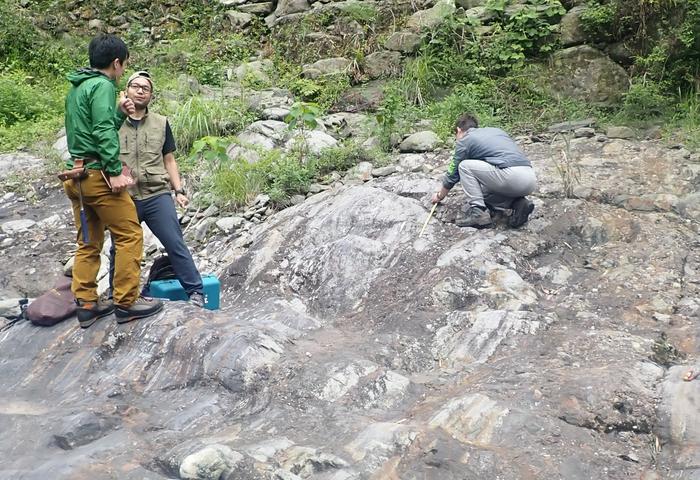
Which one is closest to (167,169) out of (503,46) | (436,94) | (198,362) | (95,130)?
(95,130)

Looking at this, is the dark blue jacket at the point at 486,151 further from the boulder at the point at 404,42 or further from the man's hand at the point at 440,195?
the boulder at the point at 404,42

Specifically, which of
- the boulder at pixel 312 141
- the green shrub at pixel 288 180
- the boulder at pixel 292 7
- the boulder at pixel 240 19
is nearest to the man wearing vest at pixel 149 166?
the green shrub at pixel 288 180

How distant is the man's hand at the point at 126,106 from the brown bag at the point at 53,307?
3.99 feet

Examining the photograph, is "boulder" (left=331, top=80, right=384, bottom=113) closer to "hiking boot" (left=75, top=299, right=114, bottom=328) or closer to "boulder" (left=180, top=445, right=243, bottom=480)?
"hiking boot" (left=75, top=299, right=114, bottom=328)

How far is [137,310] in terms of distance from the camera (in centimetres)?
449

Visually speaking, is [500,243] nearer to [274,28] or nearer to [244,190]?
[244,190]

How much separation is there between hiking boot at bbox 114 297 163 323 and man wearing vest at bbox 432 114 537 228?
2.54 m

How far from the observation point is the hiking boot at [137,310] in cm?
448

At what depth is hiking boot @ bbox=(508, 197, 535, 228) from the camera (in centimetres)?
575

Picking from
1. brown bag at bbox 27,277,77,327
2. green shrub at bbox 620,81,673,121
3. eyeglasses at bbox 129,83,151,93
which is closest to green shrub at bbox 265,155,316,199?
eyeglasses at bbox 129,83,151,93

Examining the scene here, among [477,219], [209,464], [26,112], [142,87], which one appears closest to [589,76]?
[477,219]

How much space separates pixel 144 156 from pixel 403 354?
213cm

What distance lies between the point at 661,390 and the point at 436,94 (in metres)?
5.89

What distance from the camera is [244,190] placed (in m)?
7.16
